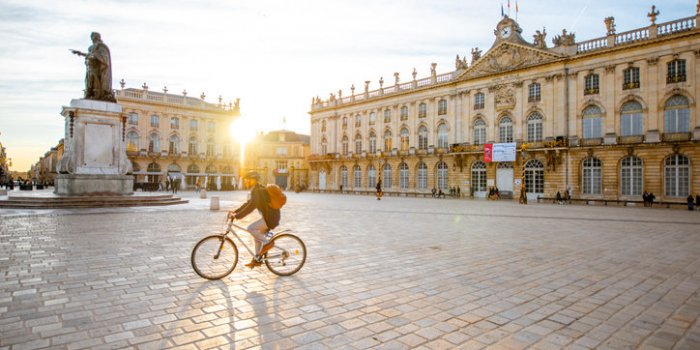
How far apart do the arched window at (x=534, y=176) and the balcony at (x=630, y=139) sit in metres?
6.10

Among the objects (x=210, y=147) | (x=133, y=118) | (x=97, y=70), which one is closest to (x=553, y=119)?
(x=97, y=70)

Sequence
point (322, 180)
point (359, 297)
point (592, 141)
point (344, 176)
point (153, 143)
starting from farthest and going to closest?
point (322, 180), point (153, 143), point (344, 176), point (592, 141), point (359, 297)

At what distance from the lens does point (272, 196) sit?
596cm

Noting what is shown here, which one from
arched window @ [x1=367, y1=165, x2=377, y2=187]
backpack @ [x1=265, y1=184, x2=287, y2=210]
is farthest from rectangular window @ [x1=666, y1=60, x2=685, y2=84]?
backpack @ [x1=265, y1=184, x2=287, y2=210]

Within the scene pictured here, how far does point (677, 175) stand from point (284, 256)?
31.9m

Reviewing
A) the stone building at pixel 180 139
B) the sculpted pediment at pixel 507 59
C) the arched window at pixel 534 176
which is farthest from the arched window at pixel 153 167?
the arched window at pixel 534 176

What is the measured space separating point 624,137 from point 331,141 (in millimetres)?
33951

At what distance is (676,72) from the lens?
28.2 metres

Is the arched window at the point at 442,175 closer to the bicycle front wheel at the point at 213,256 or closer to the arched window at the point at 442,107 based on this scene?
the arched window at the point at 442,107

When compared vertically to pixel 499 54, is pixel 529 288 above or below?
below

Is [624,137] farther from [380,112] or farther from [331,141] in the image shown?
[331,141]

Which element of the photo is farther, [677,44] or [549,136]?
[549,136]

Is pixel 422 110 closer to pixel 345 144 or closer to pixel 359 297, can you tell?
pixel 345 144

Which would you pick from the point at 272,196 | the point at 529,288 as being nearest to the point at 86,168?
the point at 272,196
